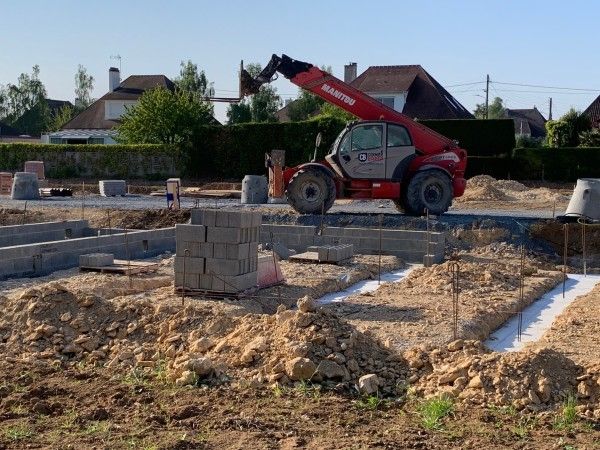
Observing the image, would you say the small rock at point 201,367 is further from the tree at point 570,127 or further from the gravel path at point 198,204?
the tree at point 570,127

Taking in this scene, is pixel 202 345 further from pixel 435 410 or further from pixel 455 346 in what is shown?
pixel 435 410

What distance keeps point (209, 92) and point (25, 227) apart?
165 feet

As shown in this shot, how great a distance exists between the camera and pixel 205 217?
1035 centimetres

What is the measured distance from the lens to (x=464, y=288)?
11.7 metres

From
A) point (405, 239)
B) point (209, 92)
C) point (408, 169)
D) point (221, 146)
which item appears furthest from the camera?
point (209, 92)

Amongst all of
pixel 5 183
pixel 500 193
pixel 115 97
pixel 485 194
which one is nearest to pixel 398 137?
pixel 485 194

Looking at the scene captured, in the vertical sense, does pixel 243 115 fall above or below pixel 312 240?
above

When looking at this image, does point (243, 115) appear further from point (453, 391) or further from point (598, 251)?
point (453, 391)

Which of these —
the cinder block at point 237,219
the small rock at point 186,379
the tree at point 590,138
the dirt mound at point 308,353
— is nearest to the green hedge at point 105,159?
the tree at point 590,138

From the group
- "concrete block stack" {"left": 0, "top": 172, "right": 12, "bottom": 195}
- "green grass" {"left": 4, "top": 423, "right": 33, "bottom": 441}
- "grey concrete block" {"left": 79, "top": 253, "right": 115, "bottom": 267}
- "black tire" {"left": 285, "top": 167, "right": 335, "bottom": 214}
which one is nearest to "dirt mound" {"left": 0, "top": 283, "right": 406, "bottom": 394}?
"green grass" {"left": 4, "top": 423, "right": 33, "bottom": 441}

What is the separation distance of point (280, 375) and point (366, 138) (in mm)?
10063

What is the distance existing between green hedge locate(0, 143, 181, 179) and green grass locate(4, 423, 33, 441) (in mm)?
26536

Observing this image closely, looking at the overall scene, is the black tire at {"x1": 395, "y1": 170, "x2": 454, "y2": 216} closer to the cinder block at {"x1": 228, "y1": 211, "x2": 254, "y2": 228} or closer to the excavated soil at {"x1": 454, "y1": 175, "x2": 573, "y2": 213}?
the excavated soil at {"x1": 454, "y1": 175, "x2": 573, "y2": 213}

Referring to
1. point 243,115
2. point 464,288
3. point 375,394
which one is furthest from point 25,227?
point 243,115
